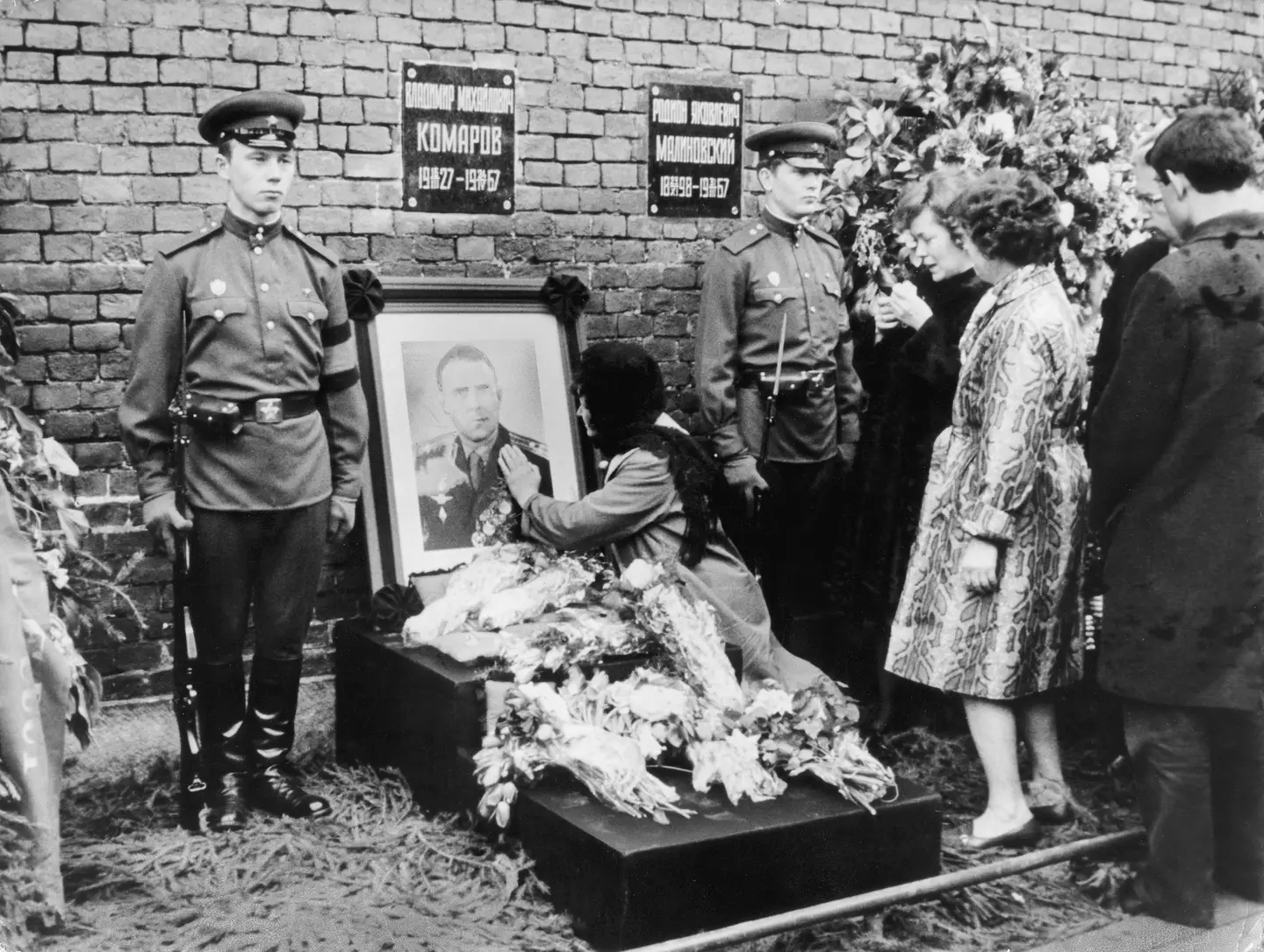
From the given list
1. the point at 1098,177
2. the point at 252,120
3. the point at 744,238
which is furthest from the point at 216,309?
the point at 1098,177

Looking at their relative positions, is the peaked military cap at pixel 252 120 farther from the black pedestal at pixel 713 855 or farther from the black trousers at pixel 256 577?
the black pedestal at pixel 713 855

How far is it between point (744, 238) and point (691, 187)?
0.56 m

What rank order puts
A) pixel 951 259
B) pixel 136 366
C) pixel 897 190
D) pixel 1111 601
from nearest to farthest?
1. pixel 1111 601
2. pixel 136 366
3. pixel 951 259
4. pixel 897 190

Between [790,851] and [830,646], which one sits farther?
[830,646]

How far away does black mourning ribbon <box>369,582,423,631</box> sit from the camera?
4.28 m

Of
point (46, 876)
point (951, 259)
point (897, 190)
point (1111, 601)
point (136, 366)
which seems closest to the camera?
point (46, 876)

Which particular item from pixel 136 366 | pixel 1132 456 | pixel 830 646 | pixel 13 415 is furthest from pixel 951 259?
pixel 13 415

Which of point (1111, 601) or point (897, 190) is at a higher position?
point (897, 190)

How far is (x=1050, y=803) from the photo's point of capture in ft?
12.5

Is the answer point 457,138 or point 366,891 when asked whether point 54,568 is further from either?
point 457,138

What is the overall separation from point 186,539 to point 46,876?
1046 millimetres

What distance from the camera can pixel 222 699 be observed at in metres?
3.84

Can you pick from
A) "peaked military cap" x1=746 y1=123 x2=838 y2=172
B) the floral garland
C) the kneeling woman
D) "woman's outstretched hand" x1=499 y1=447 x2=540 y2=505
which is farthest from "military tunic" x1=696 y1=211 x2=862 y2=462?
"woman's outstretched hand" x1=499 y1=447 x2=540 y2=505

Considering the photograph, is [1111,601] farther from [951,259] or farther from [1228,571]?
[951,259]
